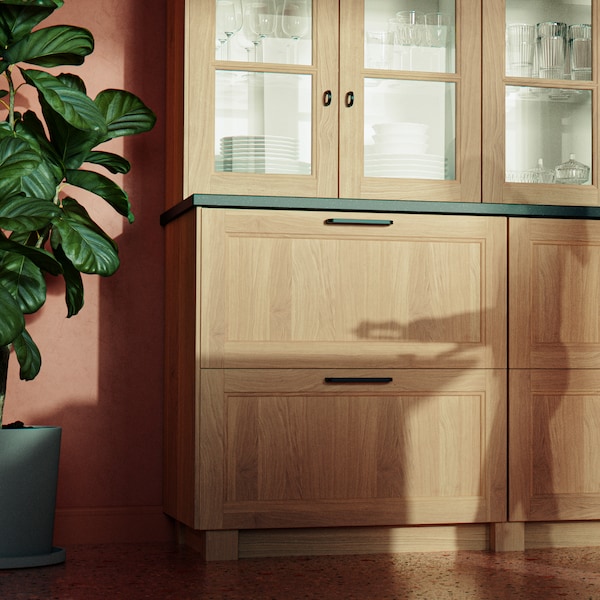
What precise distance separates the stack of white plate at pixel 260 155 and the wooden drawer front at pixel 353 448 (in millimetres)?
608

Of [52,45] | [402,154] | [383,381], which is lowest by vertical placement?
[383,381]

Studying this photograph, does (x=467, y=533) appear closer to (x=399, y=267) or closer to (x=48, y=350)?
(x=399, y=267)

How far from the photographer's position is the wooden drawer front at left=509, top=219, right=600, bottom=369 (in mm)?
3094

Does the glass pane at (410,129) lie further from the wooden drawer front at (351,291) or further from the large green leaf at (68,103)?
the large green leaf at (68,103)

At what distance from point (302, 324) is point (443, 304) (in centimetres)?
43

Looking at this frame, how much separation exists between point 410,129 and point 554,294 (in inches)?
26.2

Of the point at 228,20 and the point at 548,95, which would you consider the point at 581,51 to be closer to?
the point at 548,95

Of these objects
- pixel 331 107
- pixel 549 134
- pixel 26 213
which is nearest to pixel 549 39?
pixel 549 134

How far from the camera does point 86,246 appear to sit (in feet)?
9.02

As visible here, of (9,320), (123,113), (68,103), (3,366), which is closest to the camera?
(9,320)

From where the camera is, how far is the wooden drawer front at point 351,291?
2.91m

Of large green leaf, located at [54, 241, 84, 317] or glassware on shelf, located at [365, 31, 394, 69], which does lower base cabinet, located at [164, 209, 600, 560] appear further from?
glassware on shelf, located at [365, 31, 394, 69]

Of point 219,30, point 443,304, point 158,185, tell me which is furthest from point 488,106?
point 158,185

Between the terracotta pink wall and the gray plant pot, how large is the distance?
416mm
